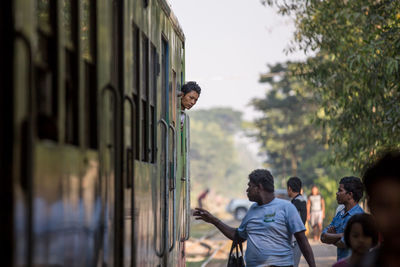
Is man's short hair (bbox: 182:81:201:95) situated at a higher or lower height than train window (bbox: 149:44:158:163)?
higher

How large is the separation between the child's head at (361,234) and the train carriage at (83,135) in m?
1.38

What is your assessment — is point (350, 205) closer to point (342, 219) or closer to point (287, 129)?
point (342, 219)

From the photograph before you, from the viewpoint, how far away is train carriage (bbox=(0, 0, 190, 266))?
9.59 feet

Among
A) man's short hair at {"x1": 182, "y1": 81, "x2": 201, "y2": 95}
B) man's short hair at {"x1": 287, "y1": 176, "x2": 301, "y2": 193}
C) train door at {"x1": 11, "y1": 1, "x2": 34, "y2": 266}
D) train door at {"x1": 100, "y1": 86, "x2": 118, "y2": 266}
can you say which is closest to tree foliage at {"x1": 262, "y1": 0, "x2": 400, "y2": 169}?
man's short hair at {"x1": 287, "y1": 176, "x2": 301, "y2": 193}

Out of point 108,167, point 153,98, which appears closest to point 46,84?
point 108,167

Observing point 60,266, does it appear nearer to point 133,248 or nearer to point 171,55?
point 133,248

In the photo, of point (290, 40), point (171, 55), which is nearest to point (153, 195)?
point (171, 55)

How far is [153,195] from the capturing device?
624cm

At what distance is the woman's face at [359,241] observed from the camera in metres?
5.03

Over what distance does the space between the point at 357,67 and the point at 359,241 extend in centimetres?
997

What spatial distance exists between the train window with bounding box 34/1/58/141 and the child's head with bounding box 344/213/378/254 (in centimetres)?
237

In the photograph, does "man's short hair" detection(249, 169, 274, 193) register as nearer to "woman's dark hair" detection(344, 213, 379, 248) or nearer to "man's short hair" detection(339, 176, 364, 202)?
"man's short hair" detection(339, 176, 364, 202)

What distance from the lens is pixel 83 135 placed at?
3.93 metres
